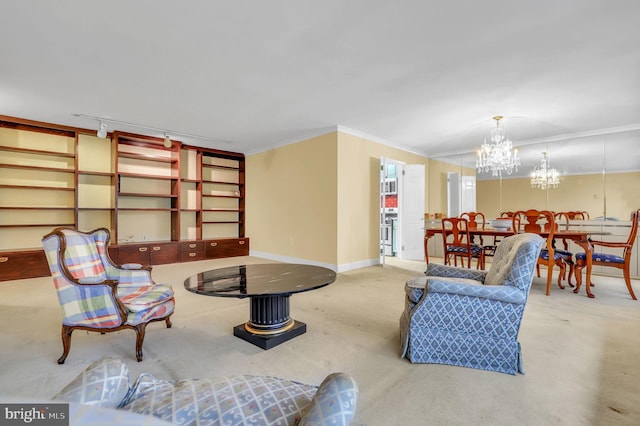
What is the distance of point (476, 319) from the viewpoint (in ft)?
6.48

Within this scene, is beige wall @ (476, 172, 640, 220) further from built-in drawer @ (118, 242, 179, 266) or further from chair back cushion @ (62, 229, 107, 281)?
chair back cushion @ (62, 229, 107, 281)

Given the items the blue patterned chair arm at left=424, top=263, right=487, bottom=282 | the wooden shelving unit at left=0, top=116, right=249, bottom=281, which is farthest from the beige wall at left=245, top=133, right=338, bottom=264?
the blue patterned chair arm at left=424, top=263, right=487, bottom=282

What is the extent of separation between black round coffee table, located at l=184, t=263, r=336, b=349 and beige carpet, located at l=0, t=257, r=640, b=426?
0.30 ft

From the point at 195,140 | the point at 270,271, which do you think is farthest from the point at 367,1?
the point at 195,140

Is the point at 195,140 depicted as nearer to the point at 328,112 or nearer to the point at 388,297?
the point at 328,112

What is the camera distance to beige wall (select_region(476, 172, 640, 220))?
5297mm

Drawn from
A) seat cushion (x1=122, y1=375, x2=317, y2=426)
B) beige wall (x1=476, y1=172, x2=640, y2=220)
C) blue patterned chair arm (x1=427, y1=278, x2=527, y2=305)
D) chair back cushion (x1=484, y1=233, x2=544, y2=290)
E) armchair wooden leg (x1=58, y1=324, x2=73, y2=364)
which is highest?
beige wall (x1=476, y1=172, x2=640, y2=220)

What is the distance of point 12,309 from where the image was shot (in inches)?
128

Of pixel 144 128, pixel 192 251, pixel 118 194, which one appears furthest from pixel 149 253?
pixel 144 128

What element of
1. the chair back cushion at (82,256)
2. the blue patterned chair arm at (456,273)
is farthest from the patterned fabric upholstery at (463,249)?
the chair back cushion at (82,256)

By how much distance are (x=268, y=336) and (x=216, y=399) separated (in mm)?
1604

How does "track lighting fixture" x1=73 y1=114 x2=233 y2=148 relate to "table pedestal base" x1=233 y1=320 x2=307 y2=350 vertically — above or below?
above

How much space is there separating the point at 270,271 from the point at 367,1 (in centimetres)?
230

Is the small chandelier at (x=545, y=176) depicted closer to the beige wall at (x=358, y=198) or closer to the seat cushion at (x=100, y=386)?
the beige wall at (x=358, y=198)
